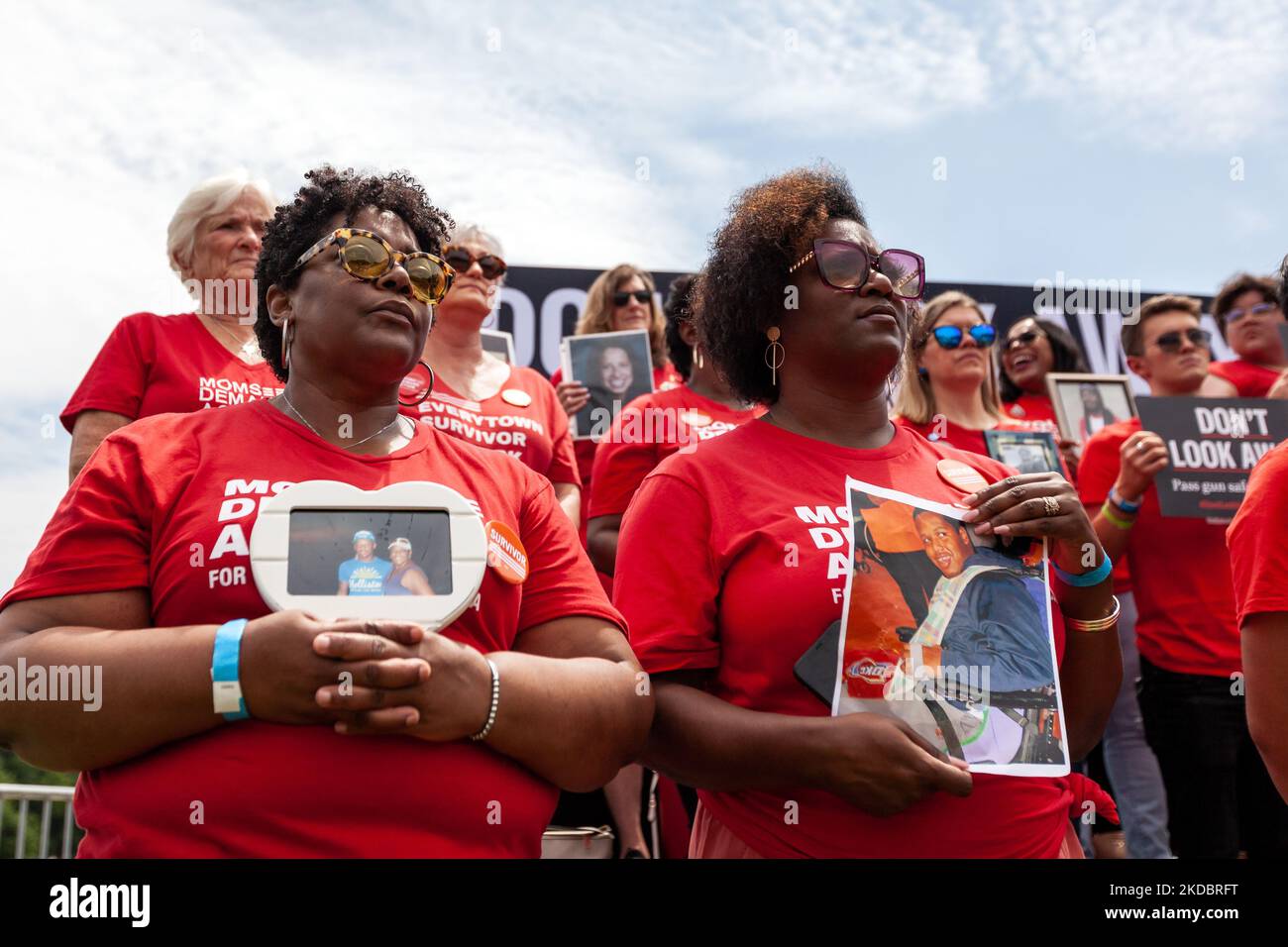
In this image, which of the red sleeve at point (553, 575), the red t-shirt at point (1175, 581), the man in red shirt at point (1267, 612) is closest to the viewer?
the red sleeve at point (553, 575)

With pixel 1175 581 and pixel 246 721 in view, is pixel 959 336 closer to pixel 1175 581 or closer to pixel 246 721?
pixel 1175 581

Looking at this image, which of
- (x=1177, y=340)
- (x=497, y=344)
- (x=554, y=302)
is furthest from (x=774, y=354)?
(x=554, y=302)

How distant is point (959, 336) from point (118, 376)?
365 cm

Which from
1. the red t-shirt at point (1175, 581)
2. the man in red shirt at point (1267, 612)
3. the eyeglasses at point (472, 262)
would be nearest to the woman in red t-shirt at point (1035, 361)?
the red t-shirt at point (1175, 581)

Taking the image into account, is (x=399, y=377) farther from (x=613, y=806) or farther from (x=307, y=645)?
(x=613, y=806)

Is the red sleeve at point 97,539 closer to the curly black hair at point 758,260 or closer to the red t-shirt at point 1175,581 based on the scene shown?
the curly black hair at point 758,260

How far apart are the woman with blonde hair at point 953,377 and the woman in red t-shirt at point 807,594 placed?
246cm

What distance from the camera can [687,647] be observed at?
2.54m

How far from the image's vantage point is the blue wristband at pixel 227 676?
2.00 meters

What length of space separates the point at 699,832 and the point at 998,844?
704 mm

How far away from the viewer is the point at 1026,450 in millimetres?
4840

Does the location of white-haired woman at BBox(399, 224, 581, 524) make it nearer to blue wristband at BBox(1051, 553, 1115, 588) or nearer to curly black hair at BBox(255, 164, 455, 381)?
curly black hair at BBox(255, 164, 455, 381)

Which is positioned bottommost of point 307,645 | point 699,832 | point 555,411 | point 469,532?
point 699,832
